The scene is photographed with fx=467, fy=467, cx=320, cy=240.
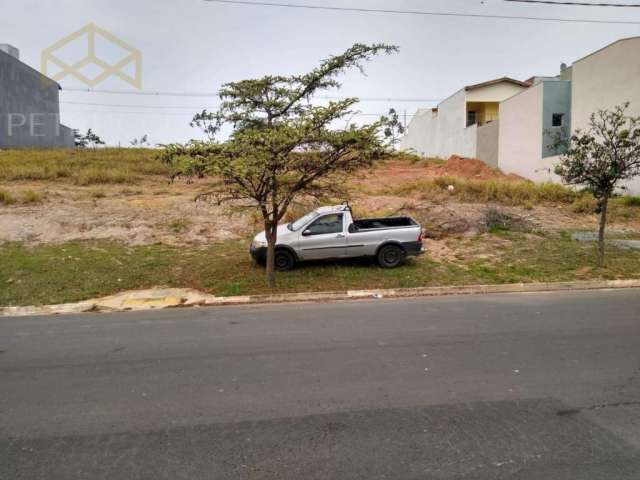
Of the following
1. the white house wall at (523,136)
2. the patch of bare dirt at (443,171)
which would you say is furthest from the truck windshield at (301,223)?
the white house wall at (523,136)

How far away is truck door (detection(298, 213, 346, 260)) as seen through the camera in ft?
38.1

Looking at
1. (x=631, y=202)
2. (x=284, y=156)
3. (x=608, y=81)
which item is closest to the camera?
(x=284, y=156)

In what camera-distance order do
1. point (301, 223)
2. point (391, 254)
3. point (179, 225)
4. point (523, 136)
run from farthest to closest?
point (523, 136)
point (179, 225)
point (301, 223)
point (391, 254)

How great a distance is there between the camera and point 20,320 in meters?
8.30

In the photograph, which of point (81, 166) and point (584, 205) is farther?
point (81, 166)

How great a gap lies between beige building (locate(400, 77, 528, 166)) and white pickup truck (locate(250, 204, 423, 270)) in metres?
22.8

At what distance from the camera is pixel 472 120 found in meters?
39.8

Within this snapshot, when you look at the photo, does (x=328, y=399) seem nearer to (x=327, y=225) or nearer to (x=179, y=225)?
(x=327, y=225)

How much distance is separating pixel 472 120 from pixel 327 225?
Answer: 106ft

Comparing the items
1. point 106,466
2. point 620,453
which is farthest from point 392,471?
point 106,466

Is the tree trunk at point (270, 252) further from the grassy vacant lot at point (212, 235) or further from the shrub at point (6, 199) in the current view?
the shrub at point (6, 199)

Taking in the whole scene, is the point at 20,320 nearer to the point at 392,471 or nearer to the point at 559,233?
the point at 392,471

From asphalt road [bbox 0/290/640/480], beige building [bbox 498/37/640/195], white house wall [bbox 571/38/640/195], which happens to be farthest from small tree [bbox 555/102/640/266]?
white house wall [bbox 571/38/640/195]

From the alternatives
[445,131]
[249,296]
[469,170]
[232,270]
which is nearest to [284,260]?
[232,270]
